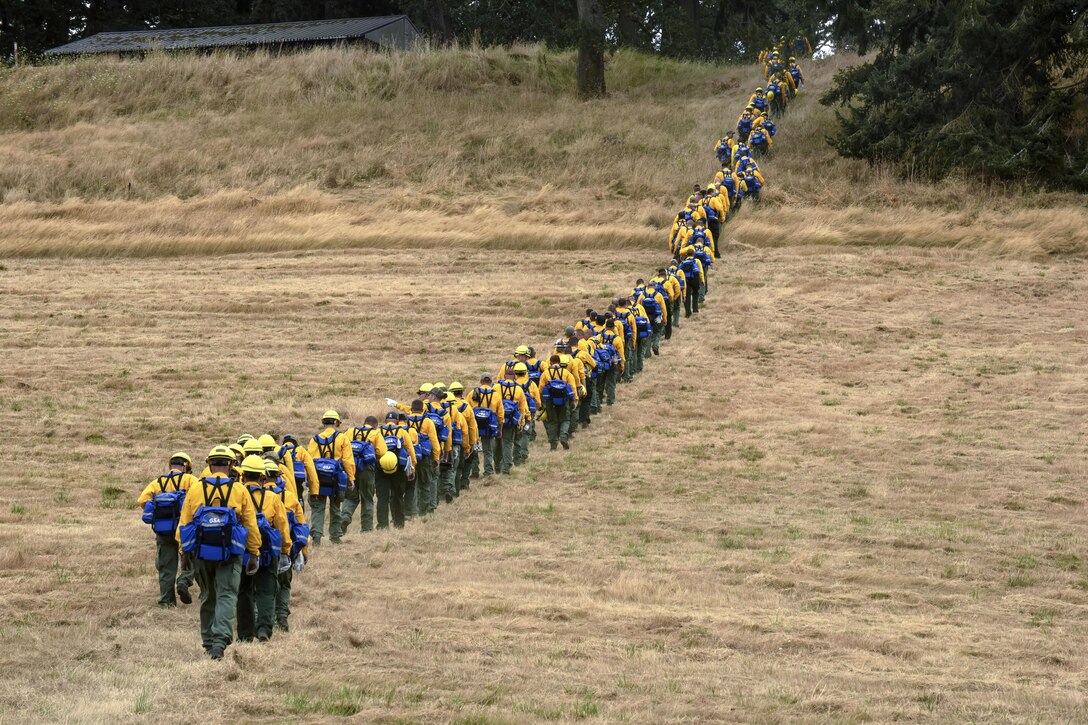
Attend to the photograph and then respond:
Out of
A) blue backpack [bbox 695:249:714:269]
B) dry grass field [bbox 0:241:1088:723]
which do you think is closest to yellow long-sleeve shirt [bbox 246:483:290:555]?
dry grass field [bbox 0:241:1088:723]

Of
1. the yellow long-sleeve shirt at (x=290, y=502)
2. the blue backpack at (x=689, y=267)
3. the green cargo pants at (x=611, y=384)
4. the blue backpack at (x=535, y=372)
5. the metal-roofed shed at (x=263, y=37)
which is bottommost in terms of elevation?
the green cargo pants at (x=611, y=384)

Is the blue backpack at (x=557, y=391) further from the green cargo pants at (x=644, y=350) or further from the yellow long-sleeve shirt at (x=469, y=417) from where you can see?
the green cargo pants at (x=644, y=350)

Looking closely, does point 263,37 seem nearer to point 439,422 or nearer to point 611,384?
point 611,384

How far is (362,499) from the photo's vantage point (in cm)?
1650

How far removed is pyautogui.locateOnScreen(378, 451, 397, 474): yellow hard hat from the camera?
15820 millimetres

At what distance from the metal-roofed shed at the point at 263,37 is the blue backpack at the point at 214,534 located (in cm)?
4405

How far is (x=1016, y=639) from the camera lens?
37.8ft

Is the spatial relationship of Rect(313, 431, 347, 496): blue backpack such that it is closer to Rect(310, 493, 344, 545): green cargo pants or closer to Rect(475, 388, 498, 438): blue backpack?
Rect(310, 493, 344, 545): green cargo pants

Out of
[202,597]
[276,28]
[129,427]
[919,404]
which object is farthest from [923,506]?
[276,28]

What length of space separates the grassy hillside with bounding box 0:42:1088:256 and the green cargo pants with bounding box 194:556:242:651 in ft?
73.0

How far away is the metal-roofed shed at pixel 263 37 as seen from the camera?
176 ft

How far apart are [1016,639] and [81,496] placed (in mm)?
11467

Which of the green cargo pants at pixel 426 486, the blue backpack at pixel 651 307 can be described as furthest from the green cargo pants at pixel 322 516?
the blue backpack at pixel 651 307

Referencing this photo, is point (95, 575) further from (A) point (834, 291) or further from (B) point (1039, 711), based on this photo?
(A) point (834, 291)
